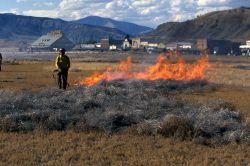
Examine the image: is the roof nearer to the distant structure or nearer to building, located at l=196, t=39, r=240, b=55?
the distant structure

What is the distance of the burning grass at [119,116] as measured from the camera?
12.2 m

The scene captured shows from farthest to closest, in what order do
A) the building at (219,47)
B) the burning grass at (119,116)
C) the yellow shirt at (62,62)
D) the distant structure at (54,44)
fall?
the distant structure at (54,44), the building at (219,47), the yellow shirt at (62,62), the burning grass at (119,116)

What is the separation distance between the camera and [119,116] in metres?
13.3

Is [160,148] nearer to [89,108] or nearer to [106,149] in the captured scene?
[106,149]

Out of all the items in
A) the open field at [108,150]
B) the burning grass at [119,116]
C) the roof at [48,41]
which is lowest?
the open field at [108,150]

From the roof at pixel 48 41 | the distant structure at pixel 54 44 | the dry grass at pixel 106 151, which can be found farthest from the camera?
the roof at pixel 48 41

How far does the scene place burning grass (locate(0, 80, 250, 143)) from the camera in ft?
40.0

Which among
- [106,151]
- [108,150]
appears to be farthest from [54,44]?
[106,151]

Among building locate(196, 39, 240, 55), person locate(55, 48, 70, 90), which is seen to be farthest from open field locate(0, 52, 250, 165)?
building locate(196, 39, 240, 55)

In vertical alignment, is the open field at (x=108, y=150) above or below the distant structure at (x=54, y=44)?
below

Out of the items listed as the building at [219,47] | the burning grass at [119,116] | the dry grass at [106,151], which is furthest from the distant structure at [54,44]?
the dry grass at [106,151]

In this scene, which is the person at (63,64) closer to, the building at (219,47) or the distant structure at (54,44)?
the building at (219,47)

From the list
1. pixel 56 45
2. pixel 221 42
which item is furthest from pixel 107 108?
pixel 56 45

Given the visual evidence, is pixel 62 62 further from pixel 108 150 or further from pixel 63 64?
pixel 108 150
